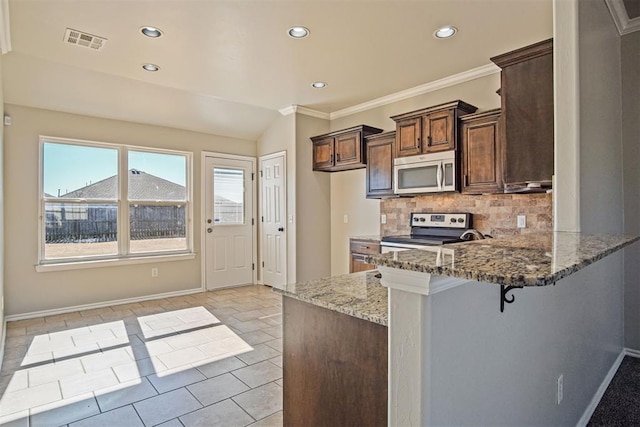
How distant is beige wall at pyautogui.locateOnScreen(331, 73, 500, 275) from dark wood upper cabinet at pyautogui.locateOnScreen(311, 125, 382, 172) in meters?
0.22

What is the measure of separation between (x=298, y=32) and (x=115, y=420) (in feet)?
9.90

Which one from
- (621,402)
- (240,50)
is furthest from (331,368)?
(240,50)

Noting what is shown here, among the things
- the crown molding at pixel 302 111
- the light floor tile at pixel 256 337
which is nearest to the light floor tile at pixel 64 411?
the light floor tile at pixel 256 337

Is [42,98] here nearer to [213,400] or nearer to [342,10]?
[342,10]

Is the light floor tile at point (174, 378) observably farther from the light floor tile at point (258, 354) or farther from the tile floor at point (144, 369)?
the light floor tile at point (258, 354)

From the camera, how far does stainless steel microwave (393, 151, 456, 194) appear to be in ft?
12.2

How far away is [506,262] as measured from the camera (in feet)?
3.12

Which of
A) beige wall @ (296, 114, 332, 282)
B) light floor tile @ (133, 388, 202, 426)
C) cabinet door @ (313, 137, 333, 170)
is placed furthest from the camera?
beige wall @ (296, 114, 332, 282)

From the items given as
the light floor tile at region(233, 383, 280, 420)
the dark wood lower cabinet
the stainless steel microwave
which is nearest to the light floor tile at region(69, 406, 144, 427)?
the light floor tile at region(233, 383, 280, 420)

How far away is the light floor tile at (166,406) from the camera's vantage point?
215 cm

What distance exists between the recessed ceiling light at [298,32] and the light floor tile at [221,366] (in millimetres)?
2719

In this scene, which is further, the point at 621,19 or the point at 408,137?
the point at 408,137

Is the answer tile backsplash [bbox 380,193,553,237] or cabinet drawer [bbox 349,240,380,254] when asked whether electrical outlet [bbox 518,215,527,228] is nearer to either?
tile backsplash [bbox 380,193,553,237]

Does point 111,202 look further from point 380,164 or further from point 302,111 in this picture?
point 380,164
